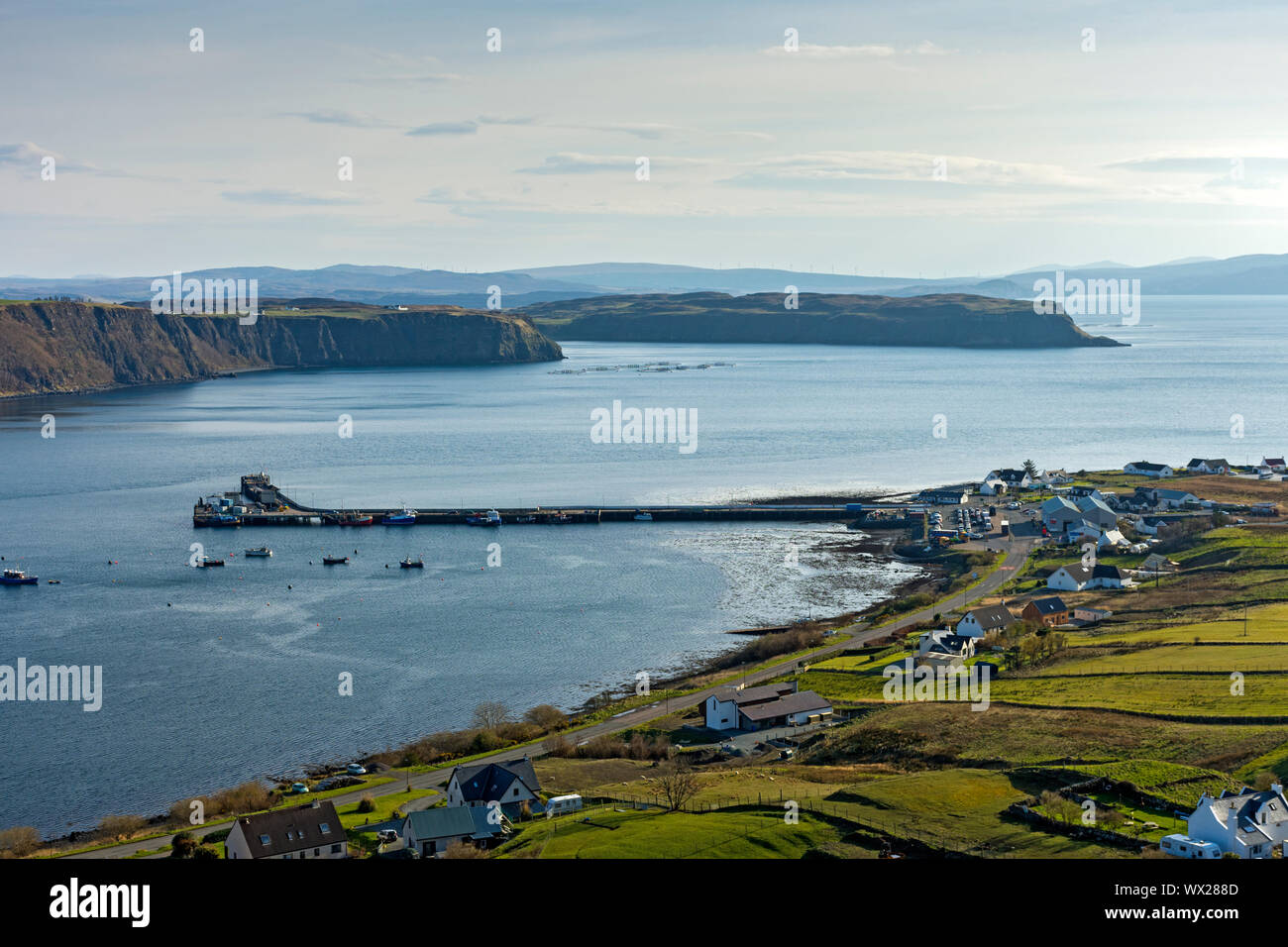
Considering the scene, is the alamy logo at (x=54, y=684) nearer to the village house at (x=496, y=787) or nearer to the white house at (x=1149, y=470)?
the village house at (x=496, y=787)

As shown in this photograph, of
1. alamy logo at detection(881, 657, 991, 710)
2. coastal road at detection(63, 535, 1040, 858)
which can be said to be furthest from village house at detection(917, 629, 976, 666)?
coastal road at detection(63, 535, 1040, 858)

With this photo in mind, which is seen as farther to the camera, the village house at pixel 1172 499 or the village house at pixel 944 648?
the village house at pixel 1172 499

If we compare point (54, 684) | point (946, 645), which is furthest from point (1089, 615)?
point (54, 684)

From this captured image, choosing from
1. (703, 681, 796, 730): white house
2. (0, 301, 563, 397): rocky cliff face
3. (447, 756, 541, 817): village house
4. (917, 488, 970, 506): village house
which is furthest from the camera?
(0, 301, 563, 397): rocky cliff face

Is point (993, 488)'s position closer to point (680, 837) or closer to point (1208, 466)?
point (1208, 466)
